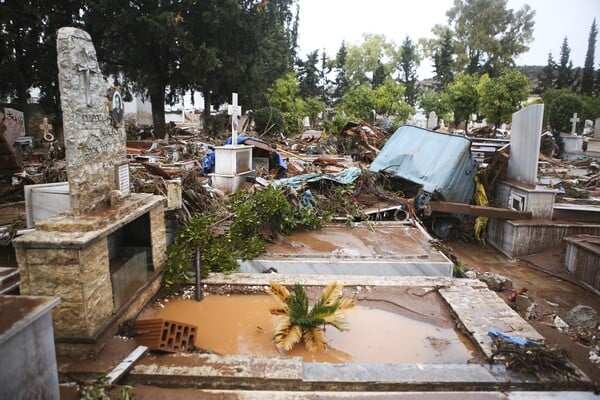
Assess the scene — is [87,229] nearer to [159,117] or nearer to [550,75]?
[159,117]

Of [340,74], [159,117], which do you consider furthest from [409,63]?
[159,117]

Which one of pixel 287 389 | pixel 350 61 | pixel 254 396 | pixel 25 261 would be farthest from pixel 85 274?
pixel 350 61

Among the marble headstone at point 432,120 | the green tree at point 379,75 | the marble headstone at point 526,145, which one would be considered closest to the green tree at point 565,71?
the green tree at point 379,75

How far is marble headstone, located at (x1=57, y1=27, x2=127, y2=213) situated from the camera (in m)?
4.11

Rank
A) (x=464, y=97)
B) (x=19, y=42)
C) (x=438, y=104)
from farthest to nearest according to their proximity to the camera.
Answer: (x=438, y=104), (x=464, y=97), (x=19, y=42)

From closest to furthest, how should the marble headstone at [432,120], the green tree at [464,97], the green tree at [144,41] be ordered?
the green tree at [144,41] → the green tree at [464,97] → the marble headstone at [432,120]

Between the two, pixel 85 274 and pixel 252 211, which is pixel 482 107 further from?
pixel 85 274

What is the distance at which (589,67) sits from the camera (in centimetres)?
4772

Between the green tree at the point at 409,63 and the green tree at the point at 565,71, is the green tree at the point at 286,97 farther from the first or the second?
the green tree at the point at 565,71

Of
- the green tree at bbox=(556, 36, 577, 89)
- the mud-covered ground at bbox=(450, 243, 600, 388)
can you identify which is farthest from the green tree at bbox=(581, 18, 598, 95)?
the mud-covered ground at bbox=(450, 243, 600, 388)

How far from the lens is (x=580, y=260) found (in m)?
8.16

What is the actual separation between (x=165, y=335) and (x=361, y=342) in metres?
2.11

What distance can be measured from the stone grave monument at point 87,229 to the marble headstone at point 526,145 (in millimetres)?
9185

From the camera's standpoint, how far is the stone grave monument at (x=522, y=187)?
382 inches
